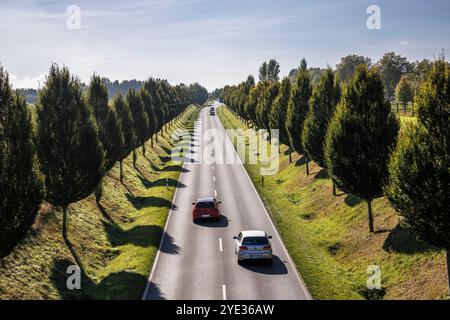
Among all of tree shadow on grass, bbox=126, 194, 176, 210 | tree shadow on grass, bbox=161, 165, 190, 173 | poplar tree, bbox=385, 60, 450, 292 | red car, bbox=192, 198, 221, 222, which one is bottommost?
tree shadow on grass, bbox=126, 194, 176, 210

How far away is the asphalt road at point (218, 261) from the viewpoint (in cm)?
1833

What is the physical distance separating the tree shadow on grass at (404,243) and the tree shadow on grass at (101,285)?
12591mm

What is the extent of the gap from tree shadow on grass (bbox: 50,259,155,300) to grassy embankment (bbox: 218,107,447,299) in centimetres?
822

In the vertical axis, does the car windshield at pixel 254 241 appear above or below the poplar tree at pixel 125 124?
below

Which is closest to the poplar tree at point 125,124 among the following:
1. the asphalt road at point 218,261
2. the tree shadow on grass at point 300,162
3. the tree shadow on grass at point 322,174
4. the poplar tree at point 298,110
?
the asphalt road at point 218,261

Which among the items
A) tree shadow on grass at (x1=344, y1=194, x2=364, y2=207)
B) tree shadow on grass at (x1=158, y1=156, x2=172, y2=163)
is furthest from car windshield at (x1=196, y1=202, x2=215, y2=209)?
tree shadow on grass at (x1=158, y1=156, x2=172, y2=163)

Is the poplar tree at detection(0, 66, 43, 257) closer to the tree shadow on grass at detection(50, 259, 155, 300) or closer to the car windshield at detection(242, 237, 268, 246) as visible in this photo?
the tree shadow on grass at detection(50, 259, 155, 300)

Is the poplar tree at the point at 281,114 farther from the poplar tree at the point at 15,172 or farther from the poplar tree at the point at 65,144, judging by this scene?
the poplar tree at the point at 15,172

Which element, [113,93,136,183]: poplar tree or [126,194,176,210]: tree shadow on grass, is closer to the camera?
[126,194,176,210]: tree shadow on grass

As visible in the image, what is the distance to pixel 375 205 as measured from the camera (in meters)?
27.2

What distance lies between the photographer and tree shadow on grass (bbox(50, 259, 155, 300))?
60.7 ft

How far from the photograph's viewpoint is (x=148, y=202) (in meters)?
36.7

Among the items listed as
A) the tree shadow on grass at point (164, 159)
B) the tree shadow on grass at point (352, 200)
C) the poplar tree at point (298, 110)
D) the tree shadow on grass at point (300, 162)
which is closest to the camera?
the tree shadow on grass at point (352, 200)

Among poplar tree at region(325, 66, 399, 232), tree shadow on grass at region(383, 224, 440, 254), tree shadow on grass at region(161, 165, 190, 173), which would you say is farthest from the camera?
tree shadow on grass at region(161, 165, 190, 173)
